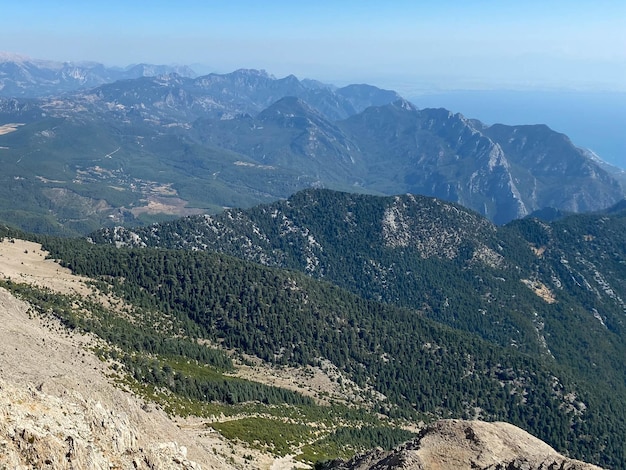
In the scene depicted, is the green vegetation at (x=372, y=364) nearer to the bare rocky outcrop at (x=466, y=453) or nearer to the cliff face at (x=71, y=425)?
the cliff face at (x=71, y=425)

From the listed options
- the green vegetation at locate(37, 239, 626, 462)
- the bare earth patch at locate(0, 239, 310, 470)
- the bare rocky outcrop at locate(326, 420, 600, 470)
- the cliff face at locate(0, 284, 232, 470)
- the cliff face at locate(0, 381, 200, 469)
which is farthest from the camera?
the green vegetation at locate(37, 239, 626, 462)

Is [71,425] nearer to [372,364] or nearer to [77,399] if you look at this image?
[77,399]

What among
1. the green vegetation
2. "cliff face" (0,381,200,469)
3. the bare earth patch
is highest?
"cliff face" (0,381,200,469)

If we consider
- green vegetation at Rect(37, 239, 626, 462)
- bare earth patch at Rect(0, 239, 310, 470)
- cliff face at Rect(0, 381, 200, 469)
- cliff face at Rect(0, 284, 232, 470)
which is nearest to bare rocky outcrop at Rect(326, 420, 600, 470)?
bare earth patch at Rect(0, 239, 310, 470)

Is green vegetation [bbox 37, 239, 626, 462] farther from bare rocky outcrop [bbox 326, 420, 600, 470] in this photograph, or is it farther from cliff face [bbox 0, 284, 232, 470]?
bare rocky outcrop [bbox 326, 420, 600, 470]

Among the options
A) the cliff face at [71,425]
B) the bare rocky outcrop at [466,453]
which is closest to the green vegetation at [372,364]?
the cliff face at [71,425]

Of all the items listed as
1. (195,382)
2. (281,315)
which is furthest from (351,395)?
(195,382)

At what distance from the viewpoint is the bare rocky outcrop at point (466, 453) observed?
2694 inches

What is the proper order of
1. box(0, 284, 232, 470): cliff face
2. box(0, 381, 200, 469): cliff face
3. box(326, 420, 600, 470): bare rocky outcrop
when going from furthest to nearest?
box(326, 420, 600, 470): bare rocky outcrop
box(0, 284, 232, 470): cliff face
box(0, 381, 200, 469): cliff face

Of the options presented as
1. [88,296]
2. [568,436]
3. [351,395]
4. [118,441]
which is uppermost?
[118,441]

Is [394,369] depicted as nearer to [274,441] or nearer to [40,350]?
[274,441]

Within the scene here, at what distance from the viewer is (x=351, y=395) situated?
6644 inches

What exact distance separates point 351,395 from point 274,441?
68.3 meters

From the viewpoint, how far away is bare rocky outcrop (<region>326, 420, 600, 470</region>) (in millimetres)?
68438
